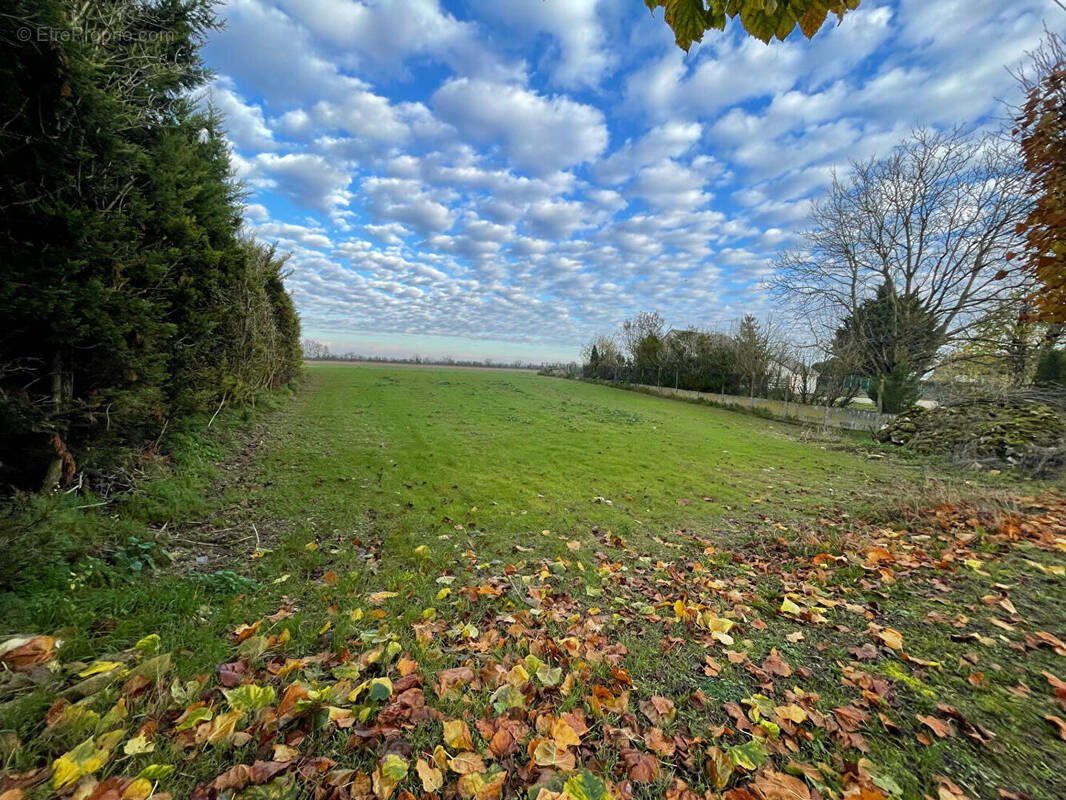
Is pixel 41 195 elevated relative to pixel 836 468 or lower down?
elevated

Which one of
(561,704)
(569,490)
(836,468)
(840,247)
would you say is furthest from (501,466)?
(840,247)

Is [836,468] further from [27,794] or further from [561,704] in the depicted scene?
[27,794]

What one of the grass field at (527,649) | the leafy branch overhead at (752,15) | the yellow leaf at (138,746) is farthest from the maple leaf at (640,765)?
the leafy branch overhead at (752,15)

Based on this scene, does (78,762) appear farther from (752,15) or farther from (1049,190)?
(1049,190)

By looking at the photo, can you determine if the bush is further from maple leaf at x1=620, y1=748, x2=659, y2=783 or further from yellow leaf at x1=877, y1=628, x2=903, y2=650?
maple leaf at x1=620, y1=748, x2=659, y2=783

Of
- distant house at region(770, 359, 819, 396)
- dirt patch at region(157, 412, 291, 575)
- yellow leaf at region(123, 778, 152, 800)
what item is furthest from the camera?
distant house at region(770, 359, 819, 396)

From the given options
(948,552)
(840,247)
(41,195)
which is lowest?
(948,552)

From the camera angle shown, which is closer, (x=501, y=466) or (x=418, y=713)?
(x=418, y=713)

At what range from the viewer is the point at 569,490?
6.20 metres

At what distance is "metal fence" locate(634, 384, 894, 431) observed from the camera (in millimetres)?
17078

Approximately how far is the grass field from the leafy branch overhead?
298 centimetres

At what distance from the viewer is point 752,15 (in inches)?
66.0

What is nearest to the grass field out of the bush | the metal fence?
the bush

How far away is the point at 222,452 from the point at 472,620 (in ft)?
19.1
